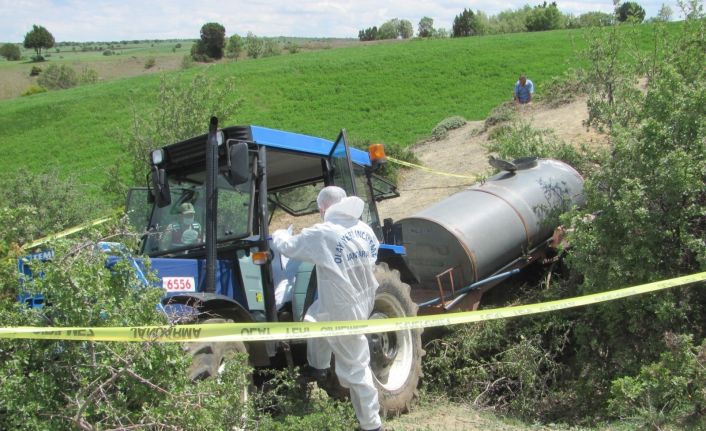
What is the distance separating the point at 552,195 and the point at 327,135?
24545 mm

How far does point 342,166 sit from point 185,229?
159 cm

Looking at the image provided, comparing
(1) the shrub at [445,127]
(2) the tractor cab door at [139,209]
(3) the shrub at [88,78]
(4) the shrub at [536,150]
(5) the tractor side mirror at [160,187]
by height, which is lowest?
(1) the shrub at [445,127]

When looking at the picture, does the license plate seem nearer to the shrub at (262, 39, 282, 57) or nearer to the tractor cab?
the tractor cab

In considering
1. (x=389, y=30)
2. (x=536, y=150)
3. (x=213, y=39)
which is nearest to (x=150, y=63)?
(x=213, y=39)

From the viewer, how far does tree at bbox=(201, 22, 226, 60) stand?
279 ft

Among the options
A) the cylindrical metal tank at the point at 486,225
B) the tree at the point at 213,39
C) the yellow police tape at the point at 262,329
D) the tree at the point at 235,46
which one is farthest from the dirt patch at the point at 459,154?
the tree at the point at 213,39

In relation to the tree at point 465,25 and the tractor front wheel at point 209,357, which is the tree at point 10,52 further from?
the tractor front wheel at point 209,357

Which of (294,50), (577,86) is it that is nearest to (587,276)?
(577,86)

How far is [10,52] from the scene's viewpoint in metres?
112

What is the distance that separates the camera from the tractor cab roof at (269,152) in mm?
5473

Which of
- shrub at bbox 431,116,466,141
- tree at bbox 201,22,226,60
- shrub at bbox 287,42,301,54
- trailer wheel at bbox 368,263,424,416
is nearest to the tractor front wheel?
trailer wheel at bbox 368,263,424,416

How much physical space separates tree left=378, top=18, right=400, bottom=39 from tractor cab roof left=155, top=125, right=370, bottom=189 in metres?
96.2

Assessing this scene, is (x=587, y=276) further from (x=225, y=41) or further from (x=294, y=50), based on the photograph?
(x=225, y=41)

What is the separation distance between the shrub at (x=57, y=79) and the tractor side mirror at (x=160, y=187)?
2779 inches
